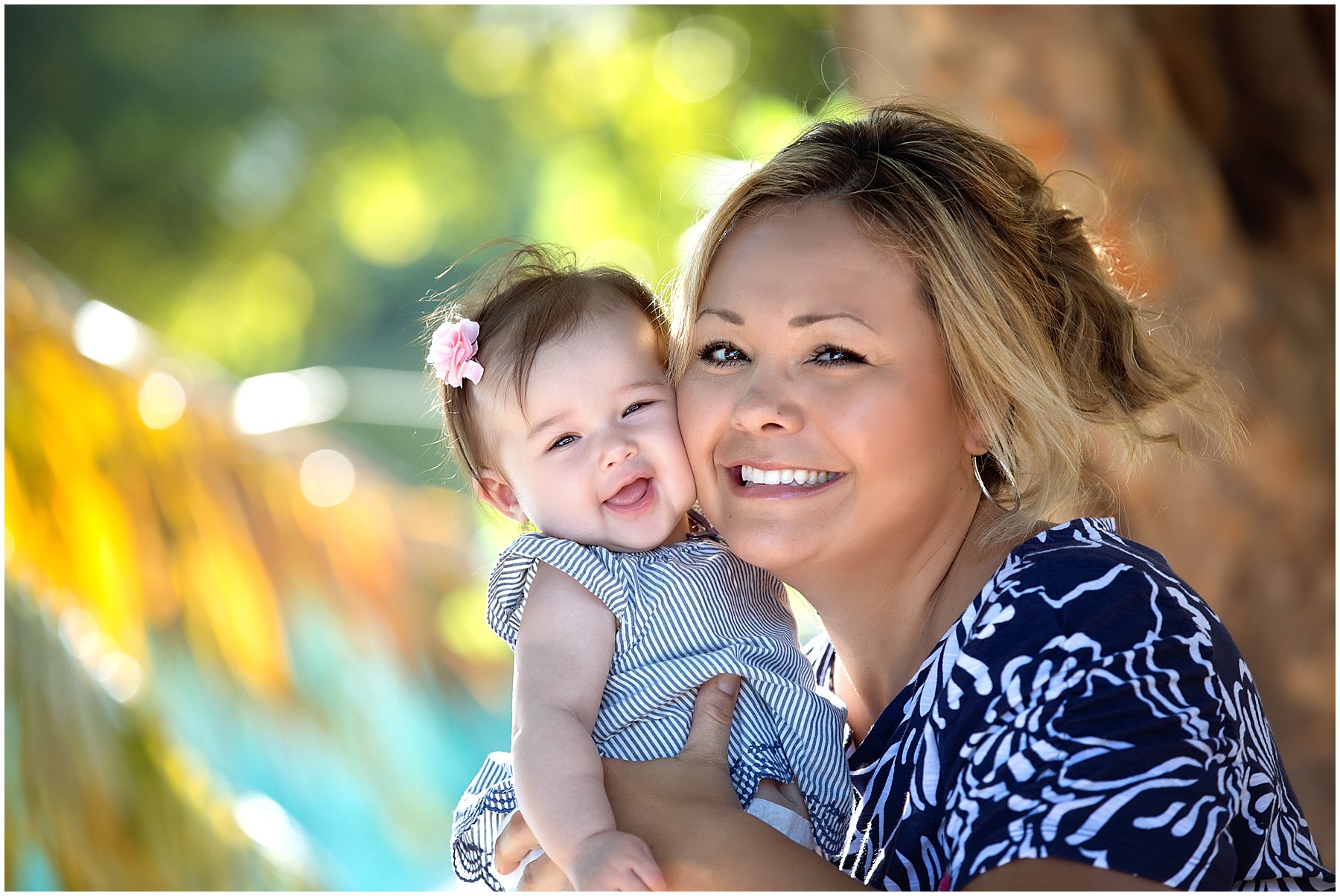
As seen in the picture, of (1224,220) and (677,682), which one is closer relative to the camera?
(677,682)

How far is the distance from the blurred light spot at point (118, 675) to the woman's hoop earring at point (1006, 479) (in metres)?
2.65

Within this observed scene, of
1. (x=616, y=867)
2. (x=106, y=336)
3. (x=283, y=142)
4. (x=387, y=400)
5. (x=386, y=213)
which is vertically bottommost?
(x=616, y=867)

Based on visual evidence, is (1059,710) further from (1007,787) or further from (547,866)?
(547,866)

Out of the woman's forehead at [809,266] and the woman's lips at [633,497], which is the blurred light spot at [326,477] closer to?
the woman's lips at [633,497]

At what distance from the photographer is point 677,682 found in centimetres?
199

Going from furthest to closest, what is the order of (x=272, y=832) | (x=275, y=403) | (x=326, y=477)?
(x=326, y=477), (x=275, y=403), (x=272, y=832)

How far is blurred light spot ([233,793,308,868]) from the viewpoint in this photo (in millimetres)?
3936

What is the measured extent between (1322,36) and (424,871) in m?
8.27

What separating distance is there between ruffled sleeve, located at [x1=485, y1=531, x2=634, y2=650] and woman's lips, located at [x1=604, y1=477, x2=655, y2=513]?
0.10 m

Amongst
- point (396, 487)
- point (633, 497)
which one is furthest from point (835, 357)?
point (396, 487)

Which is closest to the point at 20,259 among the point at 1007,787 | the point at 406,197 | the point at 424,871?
the point at 1007,787

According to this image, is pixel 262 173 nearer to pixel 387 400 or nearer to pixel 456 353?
pixel 387 400

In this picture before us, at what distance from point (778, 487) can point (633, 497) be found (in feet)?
0.98

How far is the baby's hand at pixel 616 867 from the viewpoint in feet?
5.41
